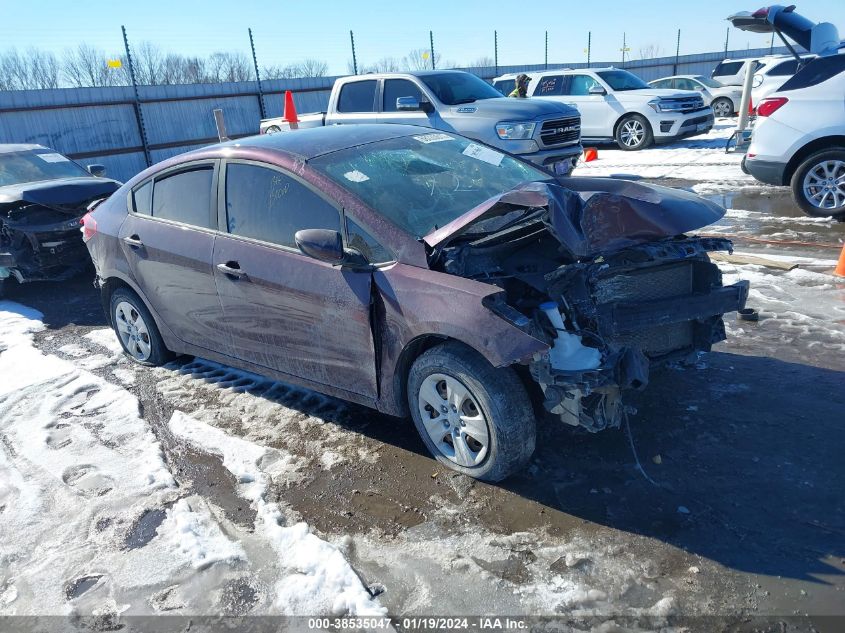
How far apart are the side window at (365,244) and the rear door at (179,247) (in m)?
1.15

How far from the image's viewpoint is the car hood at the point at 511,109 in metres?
10.0

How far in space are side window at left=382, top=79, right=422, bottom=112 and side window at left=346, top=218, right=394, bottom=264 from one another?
25.4 ft

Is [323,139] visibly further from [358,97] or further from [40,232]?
[358,97]

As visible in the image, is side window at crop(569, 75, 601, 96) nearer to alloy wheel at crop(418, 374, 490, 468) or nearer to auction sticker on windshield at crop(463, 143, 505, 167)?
auction sticker on windshield at crop(463, 143, 505, 167)

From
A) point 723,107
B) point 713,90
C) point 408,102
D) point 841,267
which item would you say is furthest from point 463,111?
point 723,107

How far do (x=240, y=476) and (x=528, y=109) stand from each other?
321 inches

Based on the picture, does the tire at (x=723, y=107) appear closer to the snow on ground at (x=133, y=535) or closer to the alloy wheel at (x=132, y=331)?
the alloy wheel at (x=132, y=331)

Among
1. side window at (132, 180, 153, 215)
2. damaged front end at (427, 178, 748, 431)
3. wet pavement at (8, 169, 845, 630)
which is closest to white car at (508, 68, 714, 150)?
wet pavement at (8, 169, 845, 630)

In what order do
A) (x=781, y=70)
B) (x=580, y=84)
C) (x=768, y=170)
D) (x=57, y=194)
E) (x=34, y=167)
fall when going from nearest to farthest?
(x=57, y=194), (x=768, y=170), (x=34, y=167), (x=781, y=70), (x=580, y=84)

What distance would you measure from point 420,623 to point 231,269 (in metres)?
2.43

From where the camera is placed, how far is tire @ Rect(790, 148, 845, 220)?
7.77 metres

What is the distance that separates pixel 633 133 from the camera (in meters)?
15.4

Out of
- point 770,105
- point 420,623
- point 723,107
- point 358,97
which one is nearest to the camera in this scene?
point 420,623

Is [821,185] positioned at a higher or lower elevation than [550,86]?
lower
